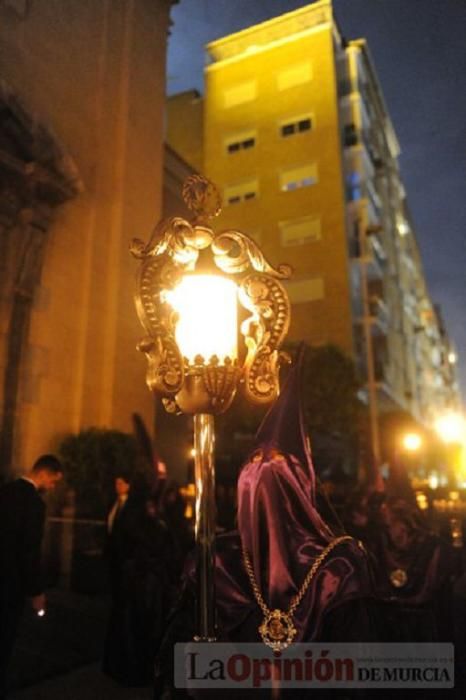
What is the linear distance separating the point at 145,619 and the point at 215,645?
8.17ft

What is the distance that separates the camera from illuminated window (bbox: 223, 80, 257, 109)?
3102cm

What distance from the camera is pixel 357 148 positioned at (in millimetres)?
29047

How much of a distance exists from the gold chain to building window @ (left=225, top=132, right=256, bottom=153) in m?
30.4

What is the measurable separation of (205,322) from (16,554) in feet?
8.02

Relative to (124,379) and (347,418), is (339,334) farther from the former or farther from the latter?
(124,379)

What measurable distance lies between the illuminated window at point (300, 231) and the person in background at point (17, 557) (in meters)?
24.8

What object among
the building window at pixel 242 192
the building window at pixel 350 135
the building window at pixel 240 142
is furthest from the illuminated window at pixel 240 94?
the building window at pixel 350 135

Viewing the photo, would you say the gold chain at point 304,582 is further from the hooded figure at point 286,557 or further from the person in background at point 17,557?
the person in background at point 17,557

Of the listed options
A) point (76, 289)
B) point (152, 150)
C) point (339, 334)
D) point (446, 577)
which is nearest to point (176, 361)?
point (446, 577)

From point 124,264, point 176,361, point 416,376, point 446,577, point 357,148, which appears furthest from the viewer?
point 416,376

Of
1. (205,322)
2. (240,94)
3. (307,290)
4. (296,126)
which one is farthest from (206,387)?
(240,94)

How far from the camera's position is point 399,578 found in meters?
5.00

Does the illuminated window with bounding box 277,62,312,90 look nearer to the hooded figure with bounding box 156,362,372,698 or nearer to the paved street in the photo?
the paved street

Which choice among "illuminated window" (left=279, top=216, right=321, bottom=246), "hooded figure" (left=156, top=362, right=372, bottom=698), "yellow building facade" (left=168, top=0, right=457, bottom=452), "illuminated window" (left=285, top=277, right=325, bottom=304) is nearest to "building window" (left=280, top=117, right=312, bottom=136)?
"yellow building facade" (left=168, top=0, right=457, bottom=452)
